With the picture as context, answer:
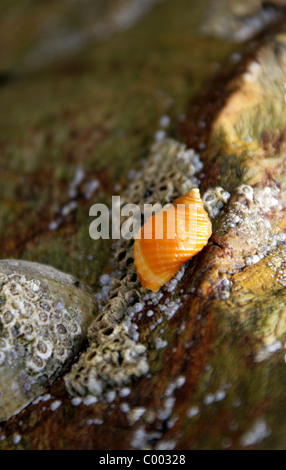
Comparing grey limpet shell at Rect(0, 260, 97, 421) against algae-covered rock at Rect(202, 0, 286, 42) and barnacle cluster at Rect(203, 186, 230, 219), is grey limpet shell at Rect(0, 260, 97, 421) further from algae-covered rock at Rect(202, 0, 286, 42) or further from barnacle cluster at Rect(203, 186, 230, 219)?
algae-covered rock at Rect(202, 0, 286, 42)

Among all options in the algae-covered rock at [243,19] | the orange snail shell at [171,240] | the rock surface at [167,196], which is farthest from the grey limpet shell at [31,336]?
the algae-covered rock at [243,19]

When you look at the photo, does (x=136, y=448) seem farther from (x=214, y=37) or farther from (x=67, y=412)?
(x=214, y=37)

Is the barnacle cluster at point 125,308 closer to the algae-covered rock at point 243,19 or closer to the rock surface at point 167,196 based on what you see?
the rock surface at point 167,196

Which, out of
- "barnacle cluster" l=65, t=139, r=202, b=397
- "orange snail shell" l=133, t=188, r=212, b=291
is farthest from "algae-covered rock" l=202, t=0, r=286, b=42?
"orange snail shell" l=133, t=188, r=212, b=291

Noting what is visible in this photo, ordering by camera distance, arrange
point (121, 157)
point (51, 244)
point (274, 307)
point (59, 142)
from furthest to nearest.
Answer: point (59, 142)
point (121, 157)
point (51, 244)
point (274, 307)
